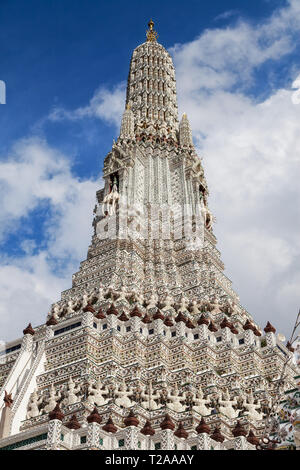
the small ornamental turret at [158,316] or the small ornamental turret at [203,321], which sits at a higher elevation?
the small ornamental turret at [158,316]

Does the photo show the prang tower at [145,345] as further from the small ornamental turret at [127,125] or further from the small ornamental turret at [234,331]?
the small ornamental turret at [127,125]

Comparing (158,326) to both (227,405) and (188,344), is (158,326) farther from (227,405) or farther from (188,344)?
(227,405)

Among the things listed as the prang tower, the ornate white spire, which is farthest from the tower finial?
the prang tower

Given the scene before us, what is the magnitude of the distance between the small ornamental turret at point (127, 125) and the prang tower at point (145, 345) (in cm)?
275

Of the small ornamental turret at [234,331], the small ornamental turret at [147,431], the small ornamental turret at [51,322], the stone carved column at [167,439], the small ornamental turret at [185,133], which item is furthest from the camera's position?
the small ornamental turret at [185,133]

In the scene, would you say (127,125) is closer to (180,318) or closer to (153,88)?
(153,88)

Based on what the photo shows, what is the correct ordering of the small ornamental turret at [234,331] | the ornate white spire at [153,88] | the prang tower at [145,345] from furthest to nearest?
the ornate white spire at [153,88] → the small ornamental turret at [234,331] → the prang tower at [145,345]

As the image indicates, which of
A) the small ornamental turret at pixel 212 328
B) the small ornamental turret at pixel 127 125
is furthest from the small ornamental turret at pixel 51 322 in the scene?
the small ornamental turret at pixel 127 125

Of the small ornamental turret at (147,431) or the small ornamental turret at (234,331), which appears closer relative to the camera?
the small ornamental turret at (147,431)

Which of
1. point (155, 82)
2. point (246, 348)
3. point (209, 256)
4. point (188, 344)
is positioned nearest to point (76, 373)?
point (188, 344)

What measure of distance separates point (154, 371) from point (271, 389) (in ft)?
23.8

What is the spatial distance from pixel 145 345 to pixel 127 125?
33834 mm

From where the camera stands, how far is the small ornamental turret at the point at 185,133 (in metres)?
70.8

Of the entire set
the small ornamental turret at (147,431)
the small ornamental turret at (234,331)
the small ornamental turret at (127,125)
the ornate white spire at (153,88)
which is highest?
the ornate white spire at (153,88)
